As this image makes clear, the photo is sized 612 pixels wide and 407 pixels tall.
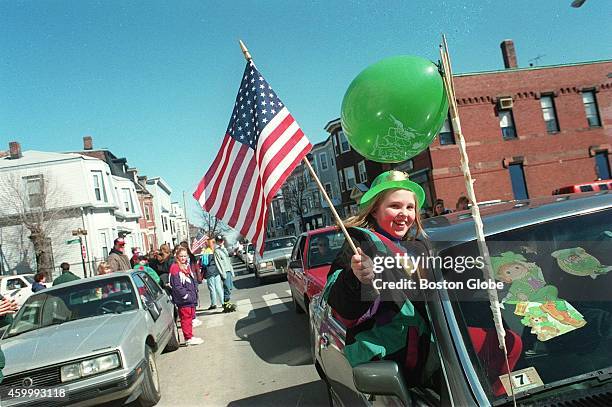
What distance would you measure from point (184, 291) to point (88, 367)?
3184 millimetres

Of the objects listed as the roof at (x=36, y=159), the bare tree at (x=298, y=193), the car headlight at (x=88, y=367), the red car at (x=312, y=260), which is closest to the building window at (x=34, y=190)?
the roof at (x=36, y=159)

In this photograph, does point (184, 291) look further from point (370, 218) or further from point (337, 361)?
point (370, 218)

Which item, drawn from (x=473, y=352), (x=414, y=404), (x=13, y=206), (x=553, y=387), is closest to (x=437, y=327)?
(x=473, y=352)

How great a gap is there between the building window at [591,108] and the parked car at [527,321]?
27.1 meters

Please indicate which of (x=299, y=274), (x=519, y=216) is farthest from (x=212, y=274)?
(x=519, y=216)

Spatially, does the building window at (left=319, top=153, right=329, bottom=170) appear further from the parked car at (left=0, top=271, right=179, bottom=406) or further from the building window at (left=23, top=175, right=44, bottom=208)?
the parked car at (left=0, top=271, right=179, bottom=406)

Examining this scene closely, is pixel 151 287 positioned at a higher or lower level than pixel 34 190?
lower

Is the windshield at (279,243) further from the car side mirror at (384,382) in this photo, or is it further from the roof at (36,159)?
the roof at (36,159)

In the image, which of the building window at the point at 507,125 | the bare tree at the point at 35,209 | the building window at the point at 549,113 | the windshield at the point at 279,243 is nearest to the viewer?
the windshield at the point at 279,243

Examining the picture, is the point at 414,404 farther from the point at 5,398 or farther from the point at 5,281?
the point at 5,281

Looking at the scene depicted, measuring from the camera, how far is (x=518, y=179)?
951 inches

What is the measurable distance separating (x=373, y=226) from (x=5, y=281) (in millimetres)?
19529

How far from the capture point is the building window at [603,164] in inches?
979

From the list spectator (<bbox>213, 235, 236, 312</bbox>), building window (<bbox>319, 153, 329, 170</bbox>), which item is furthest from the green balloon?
building window (<bbox>319, 153, 329, 170</bbox>)
